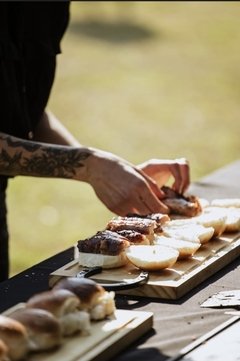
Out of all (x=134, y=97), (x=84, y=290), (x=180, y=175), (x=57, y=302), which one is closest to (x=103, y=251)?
(x=84, y=290)

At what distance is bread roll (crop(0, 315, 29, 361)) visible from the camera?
87.7 inches

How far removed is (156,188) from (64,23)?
879 mm

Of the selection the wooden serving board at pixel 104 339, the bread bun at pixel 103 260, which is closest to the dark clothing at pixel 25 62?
the bread bun at pixel 103 260

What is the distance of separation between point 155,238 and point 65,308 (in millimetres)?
835

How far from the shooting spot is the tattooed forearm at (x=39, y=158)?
3.45 meters

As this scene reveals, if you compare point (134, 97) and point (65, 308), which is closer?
point (65, 308)

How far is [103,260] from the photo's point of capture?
9.63ft

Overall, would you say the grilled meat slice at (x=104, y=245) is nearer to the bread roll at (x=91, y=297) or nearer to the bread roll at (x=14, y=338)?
the bread roll at (x=91, y=297)

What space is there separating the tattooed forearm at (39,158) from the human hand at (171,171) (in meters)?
0.36

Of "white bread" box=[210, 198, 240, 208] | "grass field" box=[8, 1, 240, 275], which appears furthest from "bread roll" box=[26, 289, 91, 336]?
"grass field" box=[8, 1, 240, 275]

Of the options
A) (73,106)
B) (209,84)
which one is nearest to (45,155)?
(73,106)

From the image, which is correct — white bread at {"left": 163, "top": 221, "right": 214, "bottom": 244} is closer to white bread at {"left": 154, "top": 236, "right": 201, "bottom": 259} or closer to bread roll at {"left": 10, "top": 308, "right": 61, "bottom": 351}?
white bread at {"left": 154, "top": 236, "right": 201, "bottom": 259}

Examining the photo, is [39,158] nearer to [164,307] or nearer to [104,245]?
[104,245]

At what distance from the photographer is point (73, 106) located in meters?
12.9
